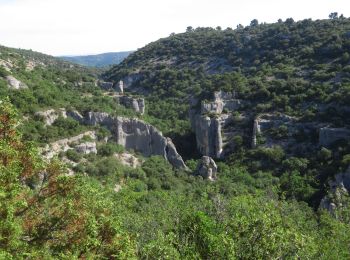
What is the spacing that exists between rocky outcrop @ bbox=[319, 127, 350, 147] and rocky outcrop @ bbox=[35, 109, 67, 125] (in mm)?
39153

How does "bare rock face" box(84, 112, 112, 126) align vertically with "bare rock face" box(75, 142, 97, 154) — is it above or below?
above

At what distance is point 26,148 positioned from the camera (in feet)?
53.6

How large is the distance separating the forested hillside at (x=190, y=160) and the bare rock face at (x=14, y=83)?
0.86 feet

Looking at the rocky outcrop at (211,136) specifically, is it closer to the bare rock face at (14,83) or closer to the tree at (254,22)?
the bare rock face at (14,83)

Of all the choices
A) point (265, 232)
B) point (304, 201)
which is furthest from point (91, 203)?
point (304, 201)

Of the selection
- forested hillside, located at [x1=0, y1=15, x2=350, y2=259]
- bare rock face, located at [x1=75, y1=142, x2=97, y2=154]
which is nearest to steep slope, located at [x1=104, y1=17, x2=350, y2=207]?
forested hillside, located at [x1=0, y1=15, x2=350, y2=259]

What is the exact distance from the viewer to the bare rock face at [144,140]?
69.9 meters

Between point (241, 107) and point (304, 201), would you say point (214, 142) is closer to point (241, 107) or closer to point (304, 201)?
point (241, 107)

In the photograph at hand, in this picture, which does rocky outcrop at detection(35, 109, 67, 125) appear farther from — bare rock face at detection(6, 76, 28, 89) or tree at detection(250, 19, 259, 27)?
tree at detection(250, 19, 259, 27)

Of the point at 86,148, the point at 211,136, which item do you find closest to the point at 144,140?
the point at 211,136

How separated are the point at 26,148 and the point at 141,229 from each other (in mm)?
23067

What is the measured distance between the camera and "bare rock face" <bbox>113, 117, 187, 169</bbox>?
69875mm

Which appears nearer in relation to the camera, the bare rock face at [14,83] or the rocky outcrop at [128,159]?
the bare rock face at [14,83]

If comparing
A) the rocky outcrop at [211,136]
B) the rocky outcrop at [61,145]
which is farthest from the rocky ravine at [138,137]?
the rocky outcrop at [211,136]
